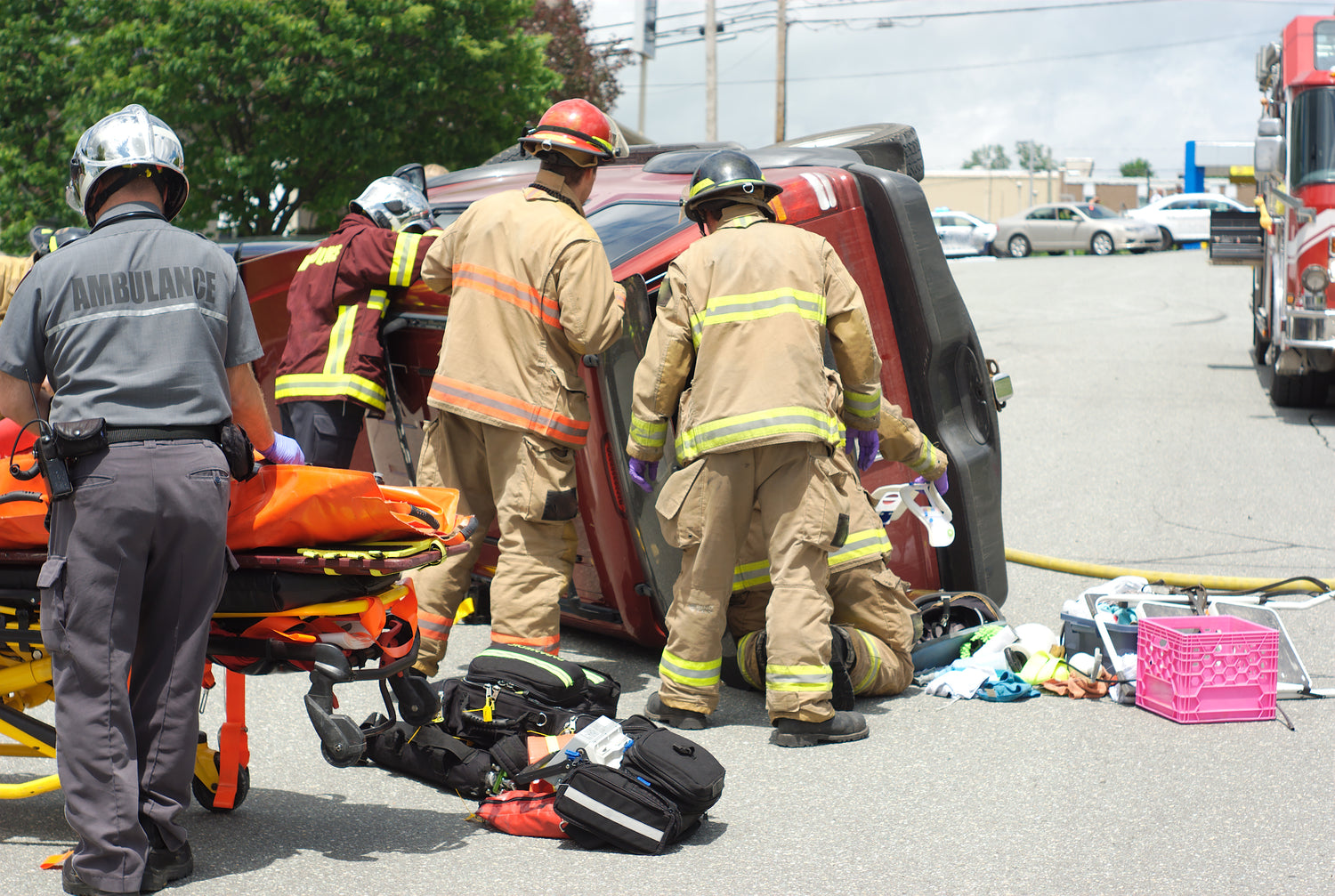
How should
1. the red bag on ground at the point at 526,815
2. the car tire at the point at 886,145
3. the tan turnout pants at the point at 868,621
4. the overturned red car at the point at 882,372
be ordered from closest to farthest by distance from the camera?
the red bag on ground at the point at 526,815 < the tan turnout pants at the point at 868,621 < the overturned red car at the point at 882,372 < the car tire at the point at 886,145

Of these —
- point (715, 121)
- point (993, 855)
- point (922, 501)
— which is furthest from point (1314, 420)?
point (715, 121)

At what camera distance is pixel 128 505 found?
315 cm

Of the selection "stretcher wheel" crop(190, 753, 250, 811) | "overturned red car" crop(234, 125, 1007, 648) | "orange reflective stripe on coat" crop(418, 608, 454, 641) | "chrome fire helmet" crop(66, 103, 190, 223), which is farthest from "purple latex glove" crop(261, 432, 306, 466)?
"overturned red car" crop(234, 125, 1007, 648)

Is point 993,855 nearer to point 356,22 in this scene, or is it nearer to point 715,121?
point 356,22

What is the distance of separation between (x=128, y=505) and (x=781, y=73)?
31.5 meters

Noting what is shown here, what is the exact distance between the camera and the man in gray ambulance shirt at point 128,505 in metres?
3.16

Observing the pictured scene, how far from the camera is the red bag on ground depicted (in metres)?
3.66

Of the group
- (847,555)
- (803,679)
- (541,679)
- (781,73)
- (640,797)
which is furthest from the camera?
(781,73)

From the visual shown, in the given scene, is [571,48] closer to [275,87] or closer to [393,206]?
[275,87]

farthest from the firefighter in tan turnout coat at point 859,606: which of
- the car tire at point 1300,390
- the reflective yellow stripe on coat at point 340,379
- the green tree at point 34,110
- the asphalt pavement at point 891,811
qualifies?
the green tree at point 34,110

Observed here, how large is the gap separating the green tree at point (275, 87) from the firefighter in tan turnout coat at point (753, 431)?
941cm

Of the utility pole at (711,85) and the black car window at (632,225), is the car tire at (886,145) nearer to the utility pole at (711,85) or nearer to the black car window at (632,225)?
the black car window at (632,225)

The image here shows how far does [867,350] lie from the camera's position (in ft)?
15.2

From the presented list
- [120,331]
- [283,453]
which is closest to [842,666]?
[283,453]
